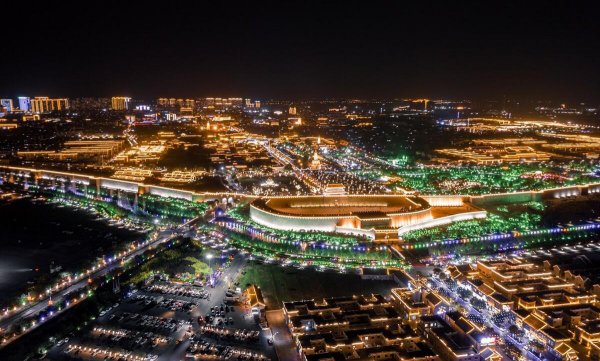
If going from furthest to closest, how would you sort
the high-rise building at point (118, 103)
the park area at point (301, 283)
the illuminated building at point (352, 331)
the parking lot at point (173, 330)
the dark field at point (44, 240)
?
the high-rise building at point (118, 103) < the dark field at point (44, 240) < the park area at point (301, 283) < the parking lot at point (173, 330) < the illuminated building at point (352, 331)

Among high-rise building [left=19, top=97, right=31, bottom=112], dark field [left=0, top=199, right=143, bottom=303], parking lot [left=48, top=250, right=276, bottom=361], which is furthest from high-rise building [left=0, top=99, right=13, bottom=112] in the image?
parking lot [left=48, top=250, right=276, bottom=361]

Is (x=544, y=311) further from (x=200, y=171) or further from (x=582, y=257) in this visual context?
(x=200, y=171)

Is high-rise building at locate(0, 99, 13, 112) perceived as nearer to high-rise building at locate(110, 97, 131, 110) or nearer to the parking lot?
high-rise building at locate(110, 97, 131, 110)

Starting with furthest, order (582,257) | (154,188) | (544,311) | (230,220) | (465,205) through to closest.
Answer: (154,188) < (465,205) < (230,220) < (582,257) < (544,311)

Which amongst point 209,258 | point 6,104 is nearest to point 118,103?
point 6,104

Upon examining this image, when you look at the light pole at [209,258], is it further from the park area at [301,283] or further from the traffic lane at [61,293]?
the traffic lane at [61,293]

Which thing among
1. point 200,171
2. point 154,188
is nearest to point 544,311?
point 154,188

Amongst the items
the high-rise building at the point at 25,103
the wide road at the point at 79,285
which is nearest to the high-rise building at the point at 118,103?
the high-rise building at the point at 25,103

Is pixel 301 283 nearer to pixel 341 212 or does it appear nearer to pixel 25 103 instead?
pixel 341 212
